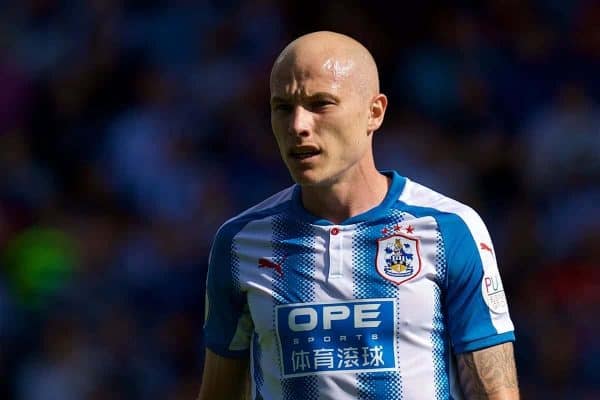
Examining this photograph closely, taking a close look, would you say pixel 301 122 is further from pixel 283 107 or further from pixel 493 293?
pixel 493 293

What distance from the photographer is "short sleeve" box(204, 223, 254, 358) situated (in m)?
4.52

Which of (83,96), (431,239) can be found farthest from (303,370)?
(83,96)

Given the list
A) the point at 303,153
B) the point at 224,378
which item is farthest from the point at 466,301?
the point at 224,378

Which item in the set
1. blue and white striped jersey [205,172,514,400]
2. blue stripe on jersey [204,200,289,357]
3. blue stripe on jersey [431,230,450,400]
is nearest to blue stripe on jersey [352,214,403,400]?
blue and white striped jersey [205,172,514,400]

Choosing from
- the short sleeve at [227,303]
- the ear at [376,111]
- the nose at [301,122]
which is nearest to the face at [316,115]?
the nose at [301,122]

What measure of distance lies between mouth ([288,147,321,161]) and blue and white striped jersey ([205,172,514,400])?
0.91ft

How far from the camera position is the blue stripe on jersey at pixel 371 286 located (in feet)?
13.7

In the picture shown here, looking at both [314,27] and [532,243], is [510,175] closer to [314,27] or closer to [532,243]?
[532,243]

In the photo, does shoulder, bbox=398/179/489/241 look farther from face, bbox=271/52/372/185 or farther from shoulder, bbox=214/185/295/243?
shoulder, bbox=214/185/295/243

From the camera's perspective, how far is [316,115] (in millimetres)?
4258

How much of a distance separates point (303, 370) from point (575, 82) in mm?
4206

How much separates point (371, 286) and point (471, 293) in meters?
0.32

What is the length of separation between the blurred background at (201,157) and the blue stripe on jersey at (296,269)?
3.38 m

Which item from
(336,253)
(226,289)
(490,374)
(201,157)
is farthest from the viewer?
(201,157)
